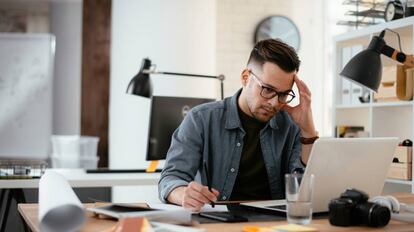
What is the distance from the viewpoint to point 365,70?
7.57ft

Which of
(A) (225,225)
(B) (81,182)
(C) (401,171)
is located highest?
(A) (225,225)

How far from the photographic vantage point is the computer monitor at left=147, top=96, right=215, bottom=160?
10.7ft

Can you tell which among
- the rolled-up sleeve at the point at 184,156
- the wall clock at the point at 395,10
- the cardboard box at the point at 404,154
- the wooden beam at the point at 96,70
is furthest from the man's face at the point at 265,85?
the wooden beam at the point at 96,70

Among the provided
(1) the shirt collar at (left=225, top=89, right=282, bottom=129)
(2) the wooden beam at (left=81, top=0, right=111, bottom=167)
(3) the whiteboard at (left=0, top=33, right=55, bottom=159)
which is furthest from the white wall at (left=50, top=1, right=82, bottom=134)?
(1) the shirt collar at (left=225, top=89, right=282, bottom=129)

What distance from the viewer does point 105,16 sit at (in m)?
5.98

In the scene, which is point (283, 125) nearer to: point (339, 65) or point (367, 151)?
point (367, 151)

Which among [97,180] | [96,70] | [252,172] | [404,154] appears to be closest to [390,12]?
[404,154]

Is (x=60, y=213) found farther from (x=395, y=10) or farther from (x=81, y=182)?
(x=395, y=10)

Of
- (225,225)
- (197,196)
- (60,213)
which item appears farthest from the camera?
(197,196)

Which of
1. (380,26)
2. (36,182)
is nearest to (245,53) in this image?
(380,26)

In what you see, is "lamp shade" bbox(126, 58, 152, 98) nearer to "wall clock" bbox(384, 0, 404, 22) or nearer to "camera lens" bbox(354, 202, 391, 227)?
"wall clock" bbox(384, 0, 404, 22)

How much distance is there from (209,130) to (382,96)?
4.75ft

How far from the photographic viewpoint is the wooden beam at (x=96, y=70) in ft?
19.6

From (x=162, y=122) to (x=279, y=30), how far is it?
2.56 meters
